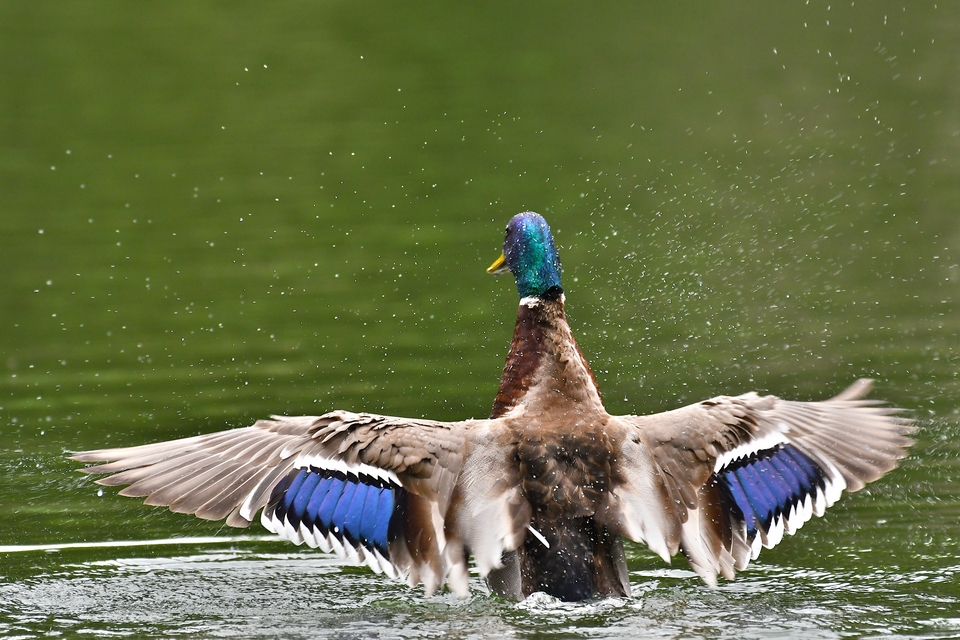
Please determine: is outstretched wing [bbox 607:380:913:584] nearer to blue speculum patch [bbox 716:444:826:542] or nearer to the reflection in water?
blue speculum patch [bbox 716:444:826:542]

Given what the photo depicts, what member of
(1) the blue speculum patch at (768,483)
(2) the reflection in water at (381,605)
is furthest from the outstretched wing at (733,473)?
(2) the reflection in water at (381,605)

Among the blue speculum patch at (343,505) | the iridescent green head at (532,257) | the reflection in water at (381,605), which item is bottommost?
the reflection in water at (381,605)

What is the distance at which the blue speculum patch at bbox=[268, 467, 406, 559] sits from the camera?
19.8 ft

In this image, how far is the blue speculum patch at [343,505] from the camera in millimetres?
6043

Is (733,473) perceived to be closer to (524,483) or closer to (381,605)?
(524,483)

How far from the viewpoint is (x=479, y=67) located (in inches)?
738

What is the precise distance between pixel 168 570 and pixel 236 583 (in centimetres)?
40

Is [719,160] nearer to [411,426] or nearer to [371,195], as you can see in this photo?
[371,195]

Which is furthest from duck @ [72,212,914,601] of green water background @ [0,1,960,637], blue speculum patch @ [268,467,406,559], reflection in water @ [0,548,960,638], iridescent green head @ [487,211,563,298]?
iridescent green head @ [487,211,563,298]

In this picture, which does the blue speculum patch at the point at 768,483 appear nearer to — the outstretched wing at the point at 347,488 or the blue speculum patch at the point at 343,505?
the outstretched wing at the point at 347,488

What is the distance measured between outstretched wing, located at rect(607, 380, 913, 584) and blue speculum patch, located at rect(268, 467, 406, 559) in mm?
932

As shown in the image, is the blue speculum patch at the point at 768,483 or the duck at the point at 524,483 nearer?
the duck at the point at 524,483

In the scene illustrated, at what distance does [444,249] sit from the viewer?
482 inches

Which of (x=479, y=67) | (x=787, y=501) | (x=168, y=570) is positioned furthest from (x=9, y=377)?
(x=479, y=67)
